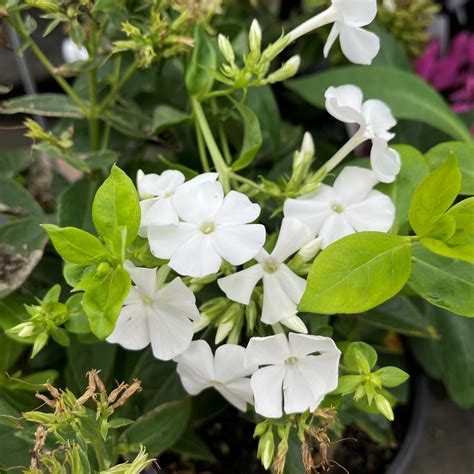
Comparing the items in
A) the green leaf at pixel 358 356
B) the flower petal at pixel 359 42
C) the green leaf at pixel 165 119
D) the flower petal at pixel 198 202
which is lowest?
the green leaf at pixel 358 356

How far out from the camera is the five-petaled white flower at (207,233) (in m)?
0.33

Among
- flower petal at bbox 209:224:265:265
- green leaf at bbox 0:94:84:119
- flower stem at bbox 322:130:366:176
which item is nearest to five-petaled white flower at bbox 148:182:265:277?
flower petal at bbox 209:224:265:265

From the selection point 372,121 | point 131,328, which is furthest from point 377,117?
point 131,328

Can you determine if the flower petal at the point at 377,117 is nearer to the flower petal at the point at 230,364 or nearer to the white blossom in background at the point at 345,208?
the white blossom in background at the point at 345,208

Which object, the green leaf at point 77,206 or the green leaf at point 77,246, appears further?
the green leaf at point 77,206

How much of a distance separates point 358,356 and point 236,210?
0.11 metres

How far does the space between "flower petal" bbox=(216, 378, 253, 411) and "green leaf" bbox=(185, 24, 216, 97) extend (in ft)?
0.72

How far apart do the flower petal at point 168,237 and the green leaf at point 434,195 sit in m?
0.12

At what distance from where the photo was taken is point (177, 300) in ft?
1.13

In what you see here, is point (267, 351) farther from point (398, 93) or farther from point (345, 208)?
point (398, 93)

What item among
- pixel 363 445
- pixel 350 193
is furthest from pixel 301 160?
pixel 363 445

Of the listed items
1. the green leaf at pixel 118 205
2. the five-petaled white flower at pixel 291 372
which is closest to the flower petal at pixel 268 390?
the five-petaled white flower at pixel 291 372

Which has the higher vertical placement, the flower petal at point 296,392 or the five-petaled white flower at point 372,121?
the five-petaled white flower at point 372,121

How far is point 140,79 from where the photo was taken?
609mm
